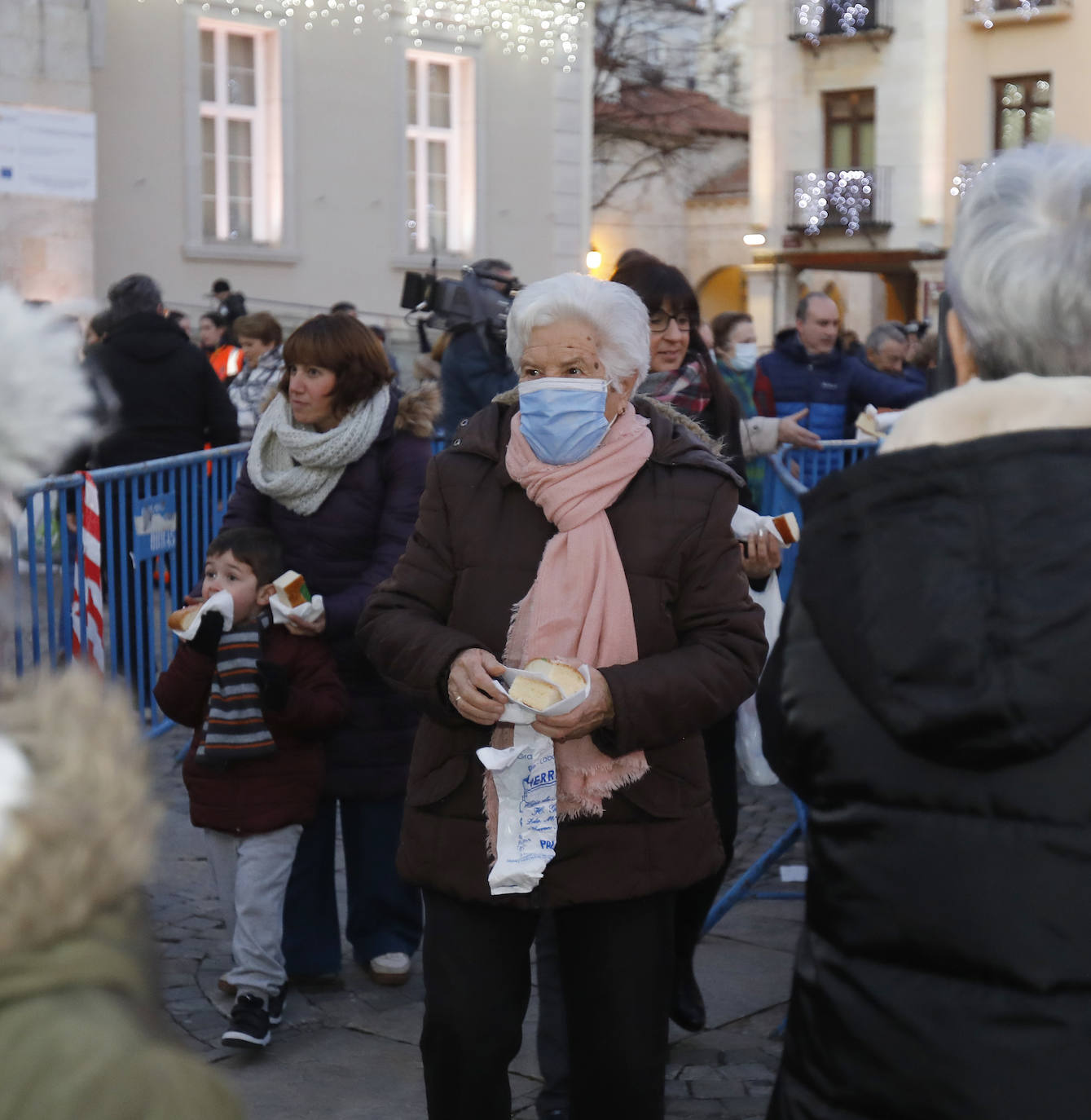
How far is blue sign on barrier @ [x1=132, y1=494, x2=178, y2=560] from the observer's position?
738 centimetres

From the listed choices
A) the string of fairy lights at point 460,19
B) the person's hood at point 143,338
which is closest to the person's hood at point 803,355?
the person's hood at point 143,338

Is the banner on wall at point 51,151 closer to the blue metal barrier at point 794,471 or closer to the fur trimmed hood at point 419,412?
the blue metal barrier at point 794,471

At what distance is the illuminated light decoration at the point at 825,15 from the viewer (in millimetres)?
35062

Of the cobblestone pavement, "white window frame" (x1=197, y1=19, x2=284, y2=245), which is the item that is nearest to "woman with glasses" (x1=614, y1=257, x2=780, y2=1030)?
the cobblestone pavement

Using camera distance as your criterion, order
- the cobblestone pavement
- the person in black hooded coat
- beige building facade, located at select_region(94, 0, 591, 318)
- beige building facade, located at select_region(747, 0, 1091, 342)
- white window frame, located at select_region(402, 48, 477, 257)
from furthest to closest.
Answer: beige building facade, located at select_region(747, 0, 1091, 342)
white window frame, located at select_region(402, 48, 477, 257)
beige building facade, located at select_region(94, 0, 591, 318)
the person in black hooded coat
the cobblestone pavement

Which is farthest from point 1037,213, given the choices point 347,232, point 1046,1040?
point 347,232

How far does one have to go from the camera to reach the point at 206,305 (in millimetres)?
18906

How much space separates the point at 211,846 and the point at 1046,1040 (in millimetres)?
3285

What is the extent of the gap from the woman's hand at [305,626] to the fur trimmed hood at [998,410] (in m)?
2.83

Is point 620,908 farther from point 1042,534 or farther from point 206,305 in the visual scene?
point 206,305

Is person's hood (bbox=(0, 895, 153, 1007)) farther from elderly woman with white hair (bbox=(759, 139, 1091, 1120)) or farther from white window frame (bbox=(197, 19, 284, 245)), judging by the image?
white window frame (bbox=(197, 19, 284, 245))

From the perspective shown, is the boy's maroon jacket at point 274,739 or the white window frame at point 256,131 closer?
the boy's maroon jacket at point 274,739

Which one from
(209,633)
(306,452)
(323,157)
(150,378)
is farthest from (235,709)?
(323,157)

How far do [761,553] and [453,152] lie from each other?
712 inches
